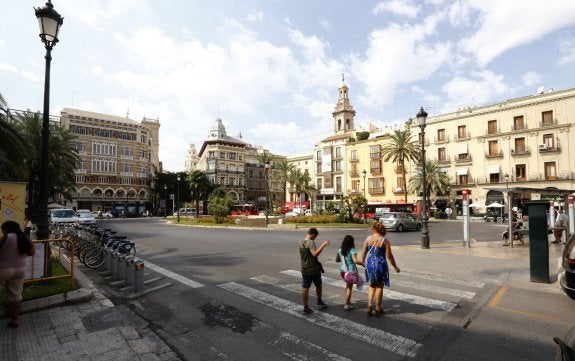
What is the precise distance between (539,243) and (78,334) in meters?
9.82

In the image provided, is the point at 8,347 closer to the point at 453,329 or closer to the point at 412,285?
the point at 453,329

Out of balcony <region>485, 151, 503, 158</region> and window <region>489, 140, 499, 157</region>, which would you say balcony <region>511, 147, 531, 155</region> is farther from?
window <region>489, 140, 499, 157</region>

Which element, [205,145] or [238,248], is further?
[205,145]

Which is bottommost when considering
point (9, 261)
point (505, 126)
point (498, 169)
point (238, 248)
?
point (238, 248)

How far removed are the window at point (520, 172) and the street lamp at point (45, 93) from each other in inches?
1966

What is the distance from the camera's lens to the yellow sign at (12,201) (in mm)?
7906

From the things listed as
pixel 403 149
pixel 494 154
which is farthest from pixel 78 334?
pixel 494 154

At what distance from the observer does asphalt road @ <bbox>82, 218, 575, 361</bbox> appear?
177 inches

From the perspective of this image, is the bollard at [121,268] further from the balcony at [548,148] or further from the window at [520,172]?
the balcony at [548,148]

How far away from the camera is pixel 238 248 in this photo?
14656mm

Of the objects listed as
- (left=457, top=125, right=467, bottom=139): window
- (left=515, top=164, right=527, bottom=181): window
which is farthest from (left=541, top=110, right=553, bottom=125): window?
(left=457, top=125, right=467, bottom=139): window

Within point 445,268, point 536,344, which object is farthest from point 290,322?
point 445,268

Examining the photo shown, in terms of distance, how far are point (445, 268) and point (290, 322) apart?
20.8 ft

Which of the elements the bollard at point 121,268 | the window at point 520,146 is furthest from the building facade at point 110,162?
the window at point 520,146
